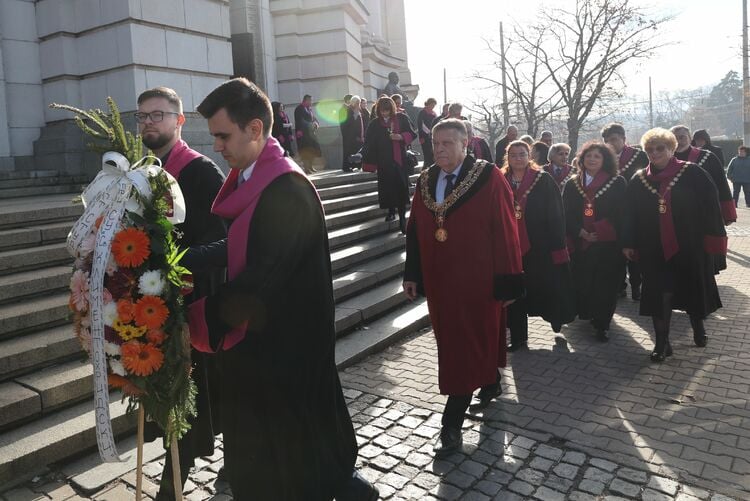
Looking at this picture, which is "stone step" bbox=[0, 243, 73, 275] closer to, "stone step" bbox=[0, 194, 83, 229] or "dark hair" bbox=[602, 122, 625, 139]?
"stone step" bbox=[0, 194, 83, 229]

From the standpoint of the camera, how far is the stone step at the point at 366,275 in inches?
292

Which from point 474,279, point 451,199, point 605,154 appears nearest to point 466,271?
point 474,279

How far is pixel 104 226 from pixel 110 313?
1.05 feet

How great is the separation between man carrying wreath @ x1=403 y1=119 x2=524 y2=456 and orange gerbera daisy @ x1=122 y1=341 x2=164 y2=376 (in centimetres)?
226

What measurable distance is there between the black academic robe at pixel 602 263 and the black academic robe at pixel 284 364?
4718 millimetres

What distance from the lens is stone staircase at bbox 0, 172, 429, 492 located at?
397cm

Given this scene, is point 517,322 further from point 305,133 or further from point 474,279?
point 305,133

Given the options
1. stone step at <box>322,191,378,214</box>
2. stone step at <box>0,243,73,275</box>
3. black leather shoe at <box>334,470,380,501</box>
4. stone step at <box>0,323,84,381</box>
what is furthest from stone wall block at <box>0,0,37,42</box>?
black leather shoe at <box>334,470,380,501</box>

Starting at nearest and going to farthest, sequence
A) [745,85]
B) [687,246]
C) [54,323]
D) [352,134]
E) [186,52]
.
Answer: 1. [54,323]
2. [687,246]
3. [186,52]
4. [352,134]
5. [745,85]

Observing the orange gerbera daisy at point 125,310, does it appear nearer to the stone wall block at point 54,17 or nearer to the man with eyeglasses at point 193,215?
the man with eyeglasses at point 193,215

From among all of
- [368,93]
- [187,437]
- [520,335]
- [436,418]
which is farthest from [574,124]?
[187,437]

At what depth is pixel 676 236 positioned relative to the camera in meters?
5.90

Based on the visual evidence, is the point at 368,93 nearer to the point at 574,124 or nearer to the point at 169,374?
the point at 574,124

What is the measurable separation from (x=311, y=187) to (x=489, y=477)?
88.7 inches
